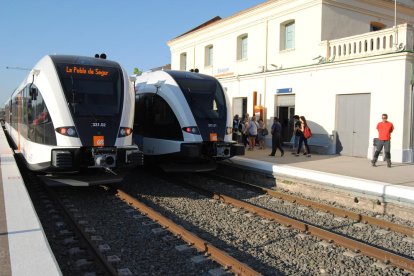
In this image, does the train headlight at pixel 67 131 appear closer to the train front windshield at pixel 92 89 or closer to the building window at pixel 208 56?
the train front windshield at pixel 92 89

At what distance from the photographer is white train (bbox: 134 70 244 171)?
35.2 feet

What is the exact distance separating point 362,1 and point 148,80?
38.1 feet

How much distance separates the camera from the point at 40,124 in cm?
877

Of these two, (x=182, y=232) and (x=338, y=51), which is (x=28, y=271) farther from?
(x=338, y=51)

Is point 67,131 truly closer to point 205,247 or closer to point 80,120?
point 80,120

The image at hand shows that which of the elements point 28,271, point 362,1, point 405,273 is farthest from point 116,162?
point 362,1

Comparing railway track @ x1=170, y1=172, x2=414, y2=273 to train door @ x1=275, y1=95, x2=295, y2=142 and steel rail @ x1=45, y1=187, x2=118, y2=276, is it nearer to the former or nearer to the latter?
steel rail @ x1=45, y1=187, x2=118, y2=276

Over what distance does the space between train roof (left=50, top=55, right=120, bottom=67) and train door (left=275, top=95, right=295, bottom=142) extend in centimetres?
1029

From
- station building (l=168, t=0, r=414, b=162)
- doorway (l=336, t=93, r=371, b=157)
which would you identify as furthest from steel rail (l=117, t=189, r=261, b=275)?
doorway (l=336, t=93, r=371, b=157)

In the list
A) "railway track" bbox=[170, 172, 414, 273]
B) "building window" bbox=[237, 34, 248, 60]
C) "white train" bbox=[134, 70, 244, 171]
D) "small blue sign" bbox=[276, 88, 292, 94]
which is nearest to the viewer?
"railway track" bbox=[170, 172, 414, 273]

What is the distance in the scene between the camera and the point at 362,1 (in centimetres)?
1858

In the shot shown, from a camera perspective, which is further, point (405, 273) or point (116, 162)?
point (116, 162)

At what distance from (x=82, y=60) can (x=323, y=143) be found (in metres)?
10.6

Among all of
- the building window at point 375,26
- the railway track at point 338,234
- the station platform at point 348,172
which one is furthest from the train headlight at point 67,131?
the building window at point 375,26
